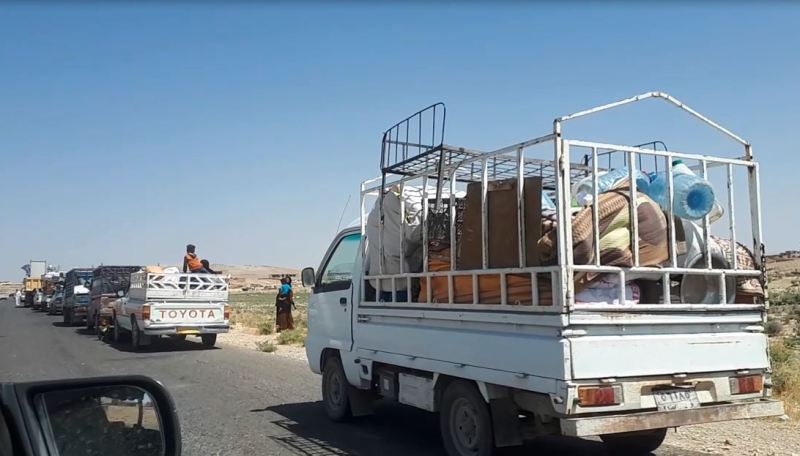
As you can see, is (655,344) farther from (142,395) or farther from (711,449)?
(142,395)

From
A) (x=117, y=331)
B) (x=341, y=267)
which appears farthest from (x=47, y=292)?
(x=341, y=267)

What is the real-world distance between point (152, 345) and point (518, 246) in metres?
16.3

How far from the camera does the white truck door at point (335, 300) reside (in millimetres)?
8539

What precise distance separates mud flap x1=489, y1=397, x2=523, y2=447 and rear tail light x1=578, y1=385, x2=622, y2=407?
2.91ft

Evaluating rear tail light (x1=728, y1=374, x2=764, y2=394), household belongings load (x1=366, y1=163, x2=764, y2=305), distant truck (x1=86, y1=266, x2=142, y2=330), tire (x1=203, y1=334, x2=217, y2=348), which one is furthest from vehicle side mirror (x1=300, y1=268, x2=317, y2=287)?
distant truck (x1=86, y1=266, x2=142, y2=330)

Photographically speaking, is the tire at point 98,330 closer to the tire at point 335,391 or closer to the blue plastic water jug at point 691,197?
the tire at point 335,391

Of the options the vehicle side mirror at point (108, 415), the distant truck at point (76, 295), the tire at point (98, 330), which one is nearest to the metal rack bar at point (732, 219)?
the vehicle side mirror at point (108, 415)

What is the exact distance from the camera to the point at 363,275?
323 inches

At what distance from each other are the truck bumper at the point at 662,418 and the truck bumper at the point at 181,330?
1456 cm

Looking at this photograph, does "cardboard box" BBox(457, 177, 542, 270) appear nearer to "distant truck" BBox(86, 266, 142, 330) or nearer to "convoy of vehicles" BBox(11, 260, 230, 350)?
"convoy of vehicles" BBox(11, 260, 230, 350)

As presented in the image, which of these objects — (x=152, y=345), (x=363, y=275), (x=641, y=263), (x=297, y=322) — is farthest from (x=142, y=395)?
(x=297, y=322)

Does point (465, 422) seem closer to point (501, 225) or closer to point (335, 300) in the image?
point (501, 225)

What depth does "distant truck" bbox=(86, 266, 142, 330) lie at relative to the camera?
77.4 ft

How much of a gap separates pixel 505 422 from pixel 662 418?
3.99 feet
